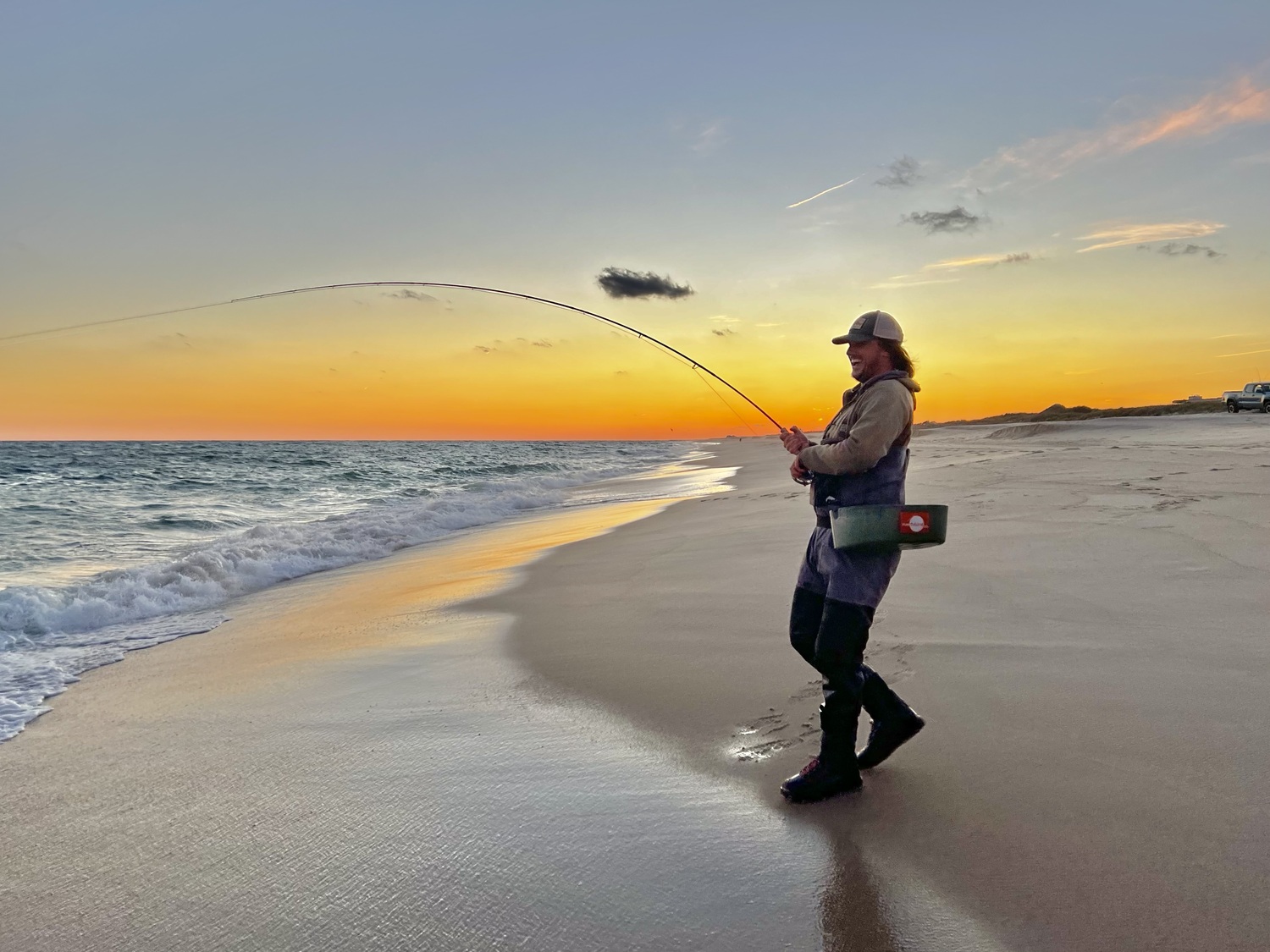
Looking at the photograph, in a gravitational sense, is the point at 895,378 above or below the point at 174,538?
above

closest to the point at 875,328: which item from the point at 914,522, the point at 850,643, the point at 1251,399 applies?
the point at 914,522

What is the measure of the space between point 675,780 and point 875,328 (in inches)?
74.8

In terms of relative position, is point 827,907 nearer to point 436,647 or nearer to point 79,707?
point 436,647

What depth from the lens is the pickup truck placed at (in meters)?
33.8

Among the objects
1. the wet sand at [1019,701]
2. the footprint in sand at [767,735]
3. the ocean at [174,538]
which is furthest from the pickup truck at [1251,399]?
the footprint in sand at [767,735]

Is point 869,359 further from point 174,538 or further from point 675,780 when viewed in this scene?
point 174,538

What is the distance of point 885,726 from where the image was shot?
313cm

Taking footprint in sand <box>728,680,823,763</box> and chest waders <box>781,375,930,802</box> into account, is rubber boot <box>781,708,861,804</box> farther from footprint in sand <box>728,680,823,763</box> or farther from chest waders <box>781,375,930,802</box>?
footprint in sand <box>728,680,823,763</box>

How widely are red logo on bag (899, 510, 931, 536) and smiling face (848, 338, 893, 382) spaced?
57cm

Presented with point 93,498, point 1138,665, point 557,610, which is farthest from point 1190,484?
point 93,498

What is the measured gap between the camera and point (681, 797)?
9.80ft

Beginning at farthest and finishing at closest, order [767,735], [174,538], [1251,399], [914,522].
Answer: [1251,399]
[174,538]
[767,735]
[914,522]

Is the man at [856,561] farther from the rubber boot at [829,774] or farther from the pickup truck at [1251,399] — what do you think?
the pickup truck at [1251,399]

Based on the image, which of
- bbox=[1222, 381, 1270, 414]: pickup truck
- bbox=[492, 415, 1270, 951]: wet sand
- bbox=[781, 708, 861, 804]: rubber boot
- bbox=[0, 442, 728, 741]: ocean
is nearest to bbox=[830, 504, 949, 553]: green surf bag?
bbox=[781, 708, 861, 804]: rubber boot
